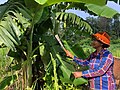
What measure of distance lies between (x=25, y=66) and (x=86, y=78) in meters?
0.84

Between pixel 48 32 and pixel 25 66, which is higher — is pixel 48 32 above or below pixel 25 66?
above

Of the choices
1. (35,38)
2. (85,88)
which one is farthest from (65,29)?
(85,88)

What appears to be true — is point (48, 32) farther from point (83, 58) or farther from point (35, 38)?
point (83, 58)

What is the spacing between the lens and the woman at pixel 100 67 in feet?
13.0

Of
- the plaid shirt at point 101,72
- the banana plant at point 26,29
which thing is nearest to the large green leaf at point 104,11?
the plaid shirt at point 101,72

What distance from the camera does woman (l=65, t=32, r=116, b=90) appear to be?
396 centimetres

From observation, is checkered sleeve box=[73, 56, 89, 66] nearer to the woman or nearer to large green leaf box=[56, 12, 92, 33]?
the woman

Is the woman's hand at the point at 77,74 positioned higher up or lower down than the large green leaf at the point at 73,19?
lower down

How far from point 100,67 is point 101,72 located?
0.06 meters

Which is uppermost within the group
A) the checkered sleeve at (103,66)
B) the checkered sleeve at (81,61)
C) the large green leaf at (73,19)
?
the large green leaf at (73,19)

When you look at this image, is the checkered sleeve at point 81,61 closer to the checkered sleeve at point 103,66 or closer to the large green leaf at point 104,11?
the checkered sleeve at point 103,66

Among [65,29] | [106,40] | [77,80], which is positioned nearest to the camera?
[106,40]

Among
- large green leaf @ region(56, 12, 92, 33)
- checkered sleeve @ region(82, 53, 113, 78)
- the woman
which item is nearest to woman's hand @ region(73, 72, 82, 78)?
the woman

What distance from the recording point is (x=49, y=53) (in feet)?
15.0
